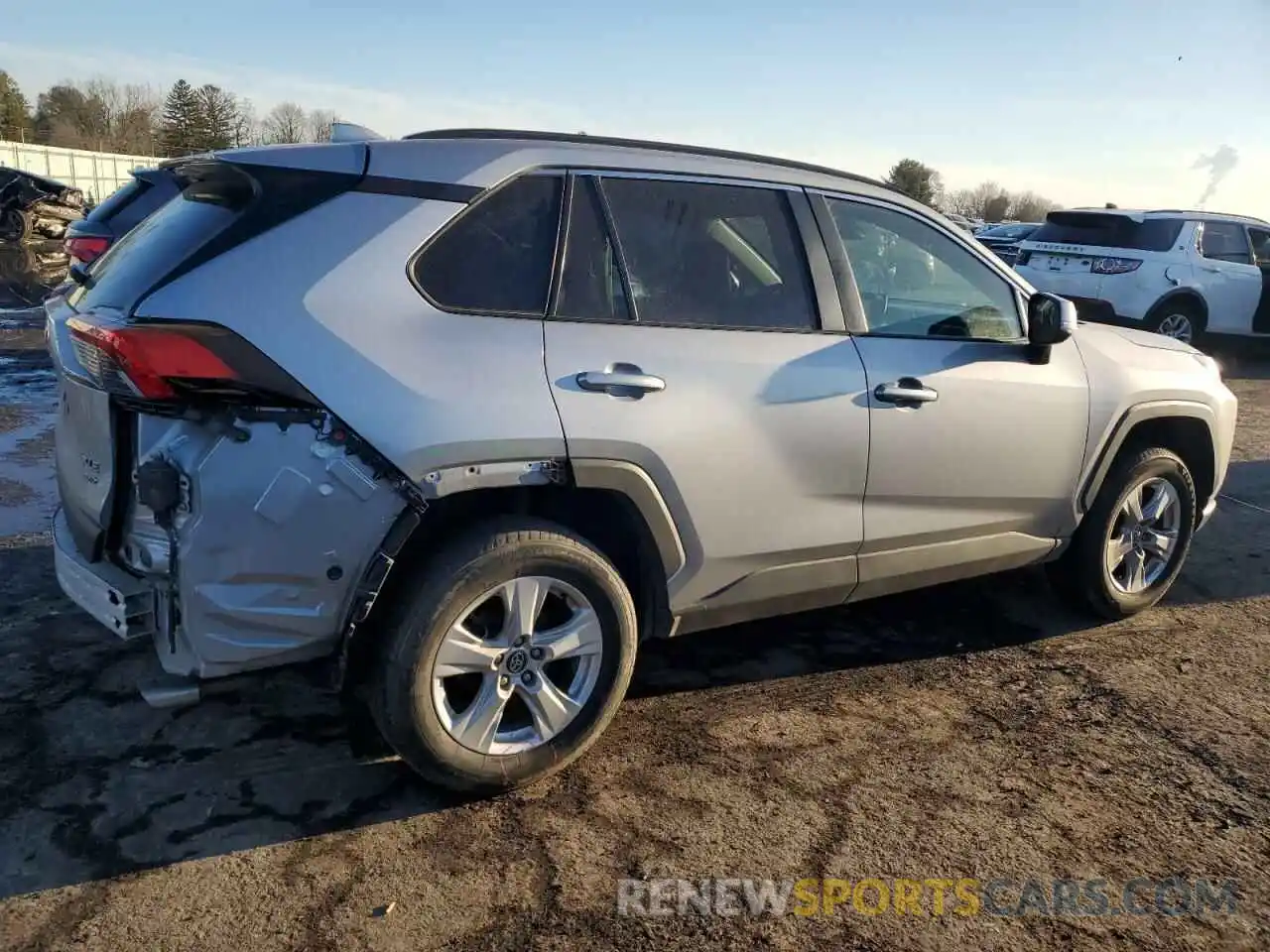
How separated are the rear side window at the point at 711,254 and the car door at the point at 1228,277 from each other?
9906 mm

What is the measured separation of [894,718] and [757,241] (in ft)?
5.89

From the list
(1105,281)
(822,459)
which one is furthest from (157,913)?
(1105,281)

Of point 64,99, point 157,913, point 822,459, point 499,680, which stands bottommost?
point 157,913

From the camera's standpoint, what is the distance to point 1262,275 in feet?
38.8

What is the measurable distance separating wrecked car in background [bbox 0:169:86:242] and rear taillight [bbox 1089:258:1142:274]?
20.8 metres

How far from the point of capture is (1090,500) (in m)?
4.25

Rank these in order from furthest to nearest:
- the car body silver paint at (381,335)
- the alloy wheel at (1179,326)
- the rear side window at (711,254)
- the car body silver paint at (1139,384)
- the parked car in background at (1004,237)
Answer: the parked car in background at (1004,237), the alloy wheel at (1179,326), the car body silver paint at (1139,384), the rear side window at (711,254), the car body silver paint at (381,335)

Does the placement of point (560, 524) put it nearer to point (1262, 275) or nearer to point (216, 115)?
point (1262, 275)

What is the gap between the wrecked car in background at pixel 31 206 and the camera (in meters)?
21.5

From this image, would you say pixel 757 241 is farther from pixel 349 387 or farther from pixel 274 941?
pixel 274 941

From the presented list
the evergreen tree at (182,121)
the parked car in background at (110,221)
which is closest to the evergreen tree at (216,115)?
the evergreen tree at (182,121)

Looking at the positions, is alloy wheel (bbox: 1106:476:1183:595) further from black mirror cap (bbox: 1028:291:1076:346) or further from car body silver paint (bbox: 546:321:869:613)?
car body silver paint (bbox: 546:321:869:613)

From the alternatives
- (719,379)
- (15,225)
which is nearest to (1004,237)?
(719,379)

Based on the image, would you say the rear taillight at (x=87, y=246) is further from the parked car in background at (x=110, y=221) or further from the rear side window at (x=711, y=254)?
the rear side window at (x=711, y=254)
